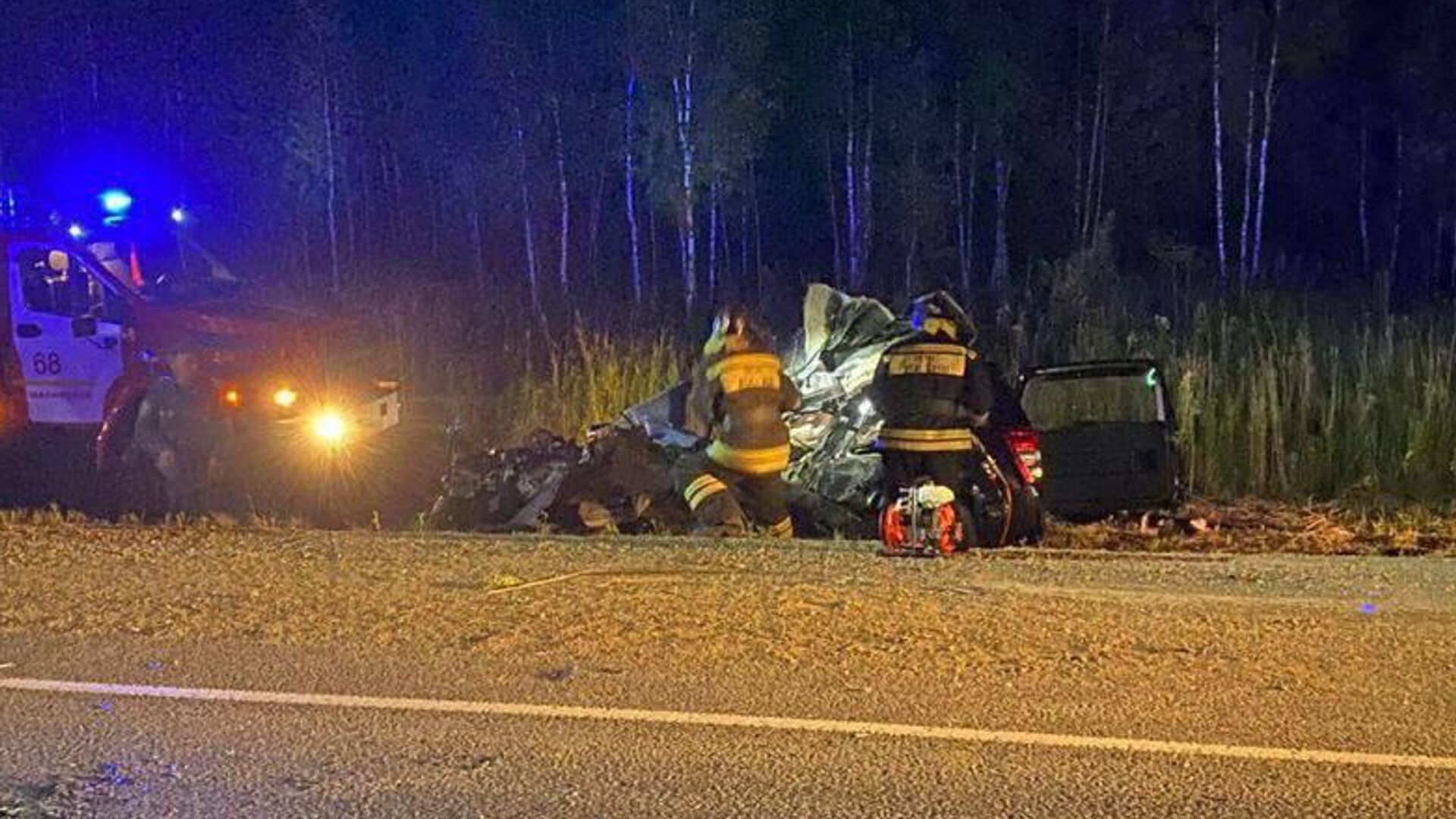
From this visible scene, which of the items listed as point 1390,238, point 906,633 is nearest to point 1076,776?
point 906,633

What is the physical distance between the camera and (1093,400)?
41.4ft

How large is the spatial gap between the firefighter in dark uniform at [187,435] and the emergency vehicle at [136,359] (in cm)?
11

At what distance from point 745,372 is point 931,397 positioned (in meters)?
1.32

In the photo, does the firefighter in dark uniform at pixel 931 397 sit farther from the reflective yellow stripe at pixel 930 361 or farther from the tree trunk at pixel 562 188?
the tree trunk at pixel 562 188

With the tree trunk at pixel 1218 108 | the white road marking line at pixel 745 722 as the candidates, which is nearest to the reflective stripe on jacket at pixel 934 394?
the white road marking line at pixel 745 722

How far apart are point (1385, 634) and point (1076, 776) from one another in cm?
272

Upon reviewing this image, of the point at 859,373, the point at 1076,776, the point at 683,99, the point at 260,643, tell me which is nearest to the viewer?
the point at 1076,776

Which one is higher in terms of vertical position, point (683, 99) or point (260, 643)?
point (683, 99)

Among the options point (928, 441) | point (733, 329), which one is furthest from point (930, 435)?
point (733, 329)

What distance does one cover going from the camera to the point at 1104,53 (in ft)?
112

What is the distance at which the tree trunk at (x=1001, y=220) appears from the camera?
106 feet

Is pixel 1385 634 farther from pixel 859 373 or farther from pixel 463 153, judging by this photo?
pixel 463 153

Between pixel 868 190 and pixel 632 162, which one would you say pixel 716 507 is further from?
pixel 868 190

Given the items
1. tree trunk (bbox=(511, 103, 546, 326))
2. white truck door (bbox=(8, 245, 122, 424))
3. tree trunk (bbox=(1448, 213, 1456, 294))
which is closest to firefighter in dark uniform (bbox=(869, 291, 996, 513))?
white truck door (bbox=(8, 245, 122, 424))
